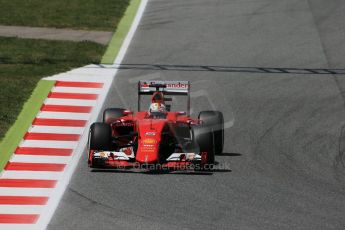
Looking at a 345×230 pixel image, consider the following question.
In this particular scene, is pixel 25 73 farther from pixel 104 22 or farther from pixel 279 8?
pixel 279 8

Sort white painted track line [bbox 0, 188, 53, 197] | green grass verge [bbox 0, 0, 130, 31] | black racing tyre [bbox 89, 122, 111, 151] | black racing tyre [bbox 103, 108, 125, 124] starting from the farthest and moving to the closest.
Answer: green grass verge [bbox 0, 0, 130, 31] < black racing tyre [bbox 103, 108, 125, 124] < black racing tyre [bbox 89, 122, 111, 151] < white painted track line [bbox 0, 188, 53, 197]

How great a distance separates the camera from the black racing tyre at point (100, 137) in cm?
2191

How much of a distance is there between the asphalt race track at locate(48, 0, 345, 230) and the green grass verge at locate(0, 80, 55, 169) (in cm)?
189

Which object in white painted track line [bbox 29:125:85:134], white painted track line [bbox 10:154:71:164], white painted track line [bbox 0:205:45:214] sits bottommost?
white painted track line [bbox 0:205:45:214]

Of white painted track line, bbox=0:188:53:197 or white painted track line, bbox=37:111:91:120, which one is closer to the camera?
white painted track line, bbox=0:188:53:197

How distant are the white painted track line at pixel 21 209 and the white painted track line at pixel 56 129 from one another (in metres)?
5.15

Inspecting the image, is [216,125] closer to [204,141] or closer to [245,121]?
[204,141]

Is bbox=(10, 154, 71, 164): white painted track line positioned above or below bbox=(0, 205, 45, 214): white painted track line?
above

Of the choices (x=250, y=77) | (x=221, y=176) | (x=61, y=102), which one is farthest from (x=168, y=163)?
(x=250, y=77)

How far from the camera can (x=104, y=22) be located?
3628cm

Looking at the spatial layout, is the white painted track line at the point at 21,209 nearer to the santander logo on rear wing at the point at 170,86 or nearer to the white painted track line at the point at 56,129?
the santander logo on rear wing at the point at 170,86

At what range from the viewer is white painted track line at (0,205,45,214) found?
20094mm

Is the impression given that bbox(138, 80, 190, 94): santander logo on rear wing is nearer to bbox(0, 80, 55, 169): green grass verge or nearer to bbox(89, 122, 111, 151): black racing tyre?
bbox(89, 122, 111, 151): black racing tyre

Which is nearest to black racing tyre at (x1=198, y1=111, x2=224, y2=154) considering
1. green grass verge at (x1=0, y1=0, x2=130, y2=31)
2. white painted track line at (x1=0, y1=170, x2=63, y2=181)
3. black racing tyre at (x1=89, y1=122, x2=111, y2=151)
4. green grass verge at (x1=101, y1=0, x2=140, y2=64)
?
black racing tyre at (x1=89, y1=122, x2=111, y2=151)
